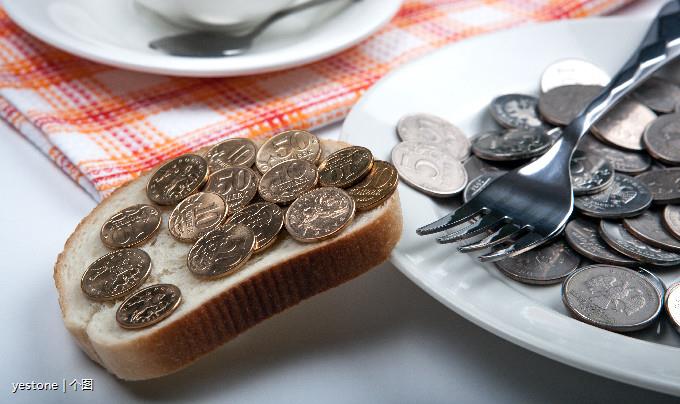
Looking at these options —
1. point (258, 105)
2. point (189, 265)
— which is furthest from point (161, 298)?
point (258, 105)

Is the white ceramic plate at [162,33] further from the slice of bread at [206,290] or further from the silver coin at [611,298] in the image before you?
the silver coin at [611,298]

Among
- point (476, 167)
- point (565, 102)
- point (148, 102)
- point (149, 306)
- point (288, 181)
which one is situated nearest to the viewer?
point (149, 306)

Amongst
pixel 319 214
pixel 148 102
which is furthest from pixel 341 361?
pixel 148 102

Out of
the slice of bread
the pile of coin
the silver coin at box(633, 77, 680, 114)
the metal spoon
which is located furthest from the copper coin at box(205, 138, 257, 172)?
the silver coin at box(633, 77, 680, 114)

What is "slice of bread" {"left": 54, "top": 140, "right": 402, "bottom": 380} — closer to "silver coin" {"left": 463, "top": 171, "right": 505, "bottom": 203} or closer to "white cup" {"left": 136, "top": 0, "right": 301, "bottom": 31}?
"silver coin" {"left": 463, "top": 171, "right": 505, "bottom": 203}

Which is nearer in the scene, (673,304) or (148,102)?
(673,304)

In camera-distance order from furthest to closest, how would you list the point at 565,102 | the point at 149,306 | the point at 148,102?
the point at 148,102
the point at 565,102
the point at 149,306

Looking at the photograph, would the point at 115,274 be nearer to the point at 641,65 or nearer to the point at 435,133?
the point at 435,133

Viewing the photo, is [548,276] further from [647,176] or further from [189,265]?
[189,265]
